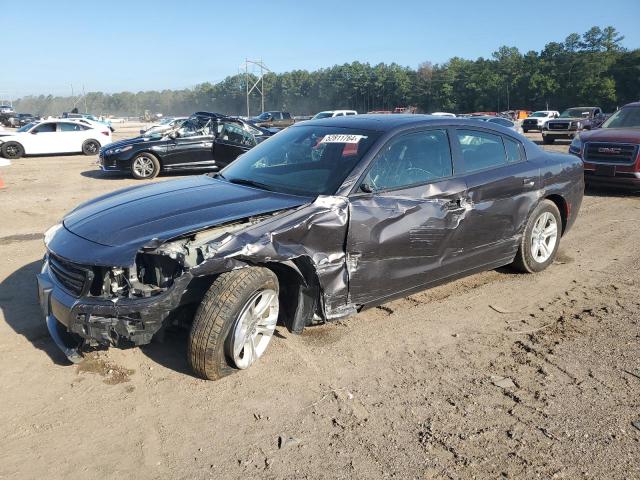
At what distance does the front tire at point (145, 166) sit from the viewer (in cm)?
1283

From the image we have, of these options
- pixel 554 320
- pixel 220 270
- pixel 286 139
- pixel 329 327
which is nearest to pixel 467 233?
pixel 554 320

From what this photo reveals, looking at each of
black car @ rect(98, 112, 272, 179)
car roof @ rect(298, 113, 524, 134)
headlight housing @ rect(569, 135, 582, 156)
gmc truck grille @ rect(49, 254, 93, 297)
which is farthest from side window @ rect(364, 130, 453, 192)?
black car @ rect(98, 112, 272, 179)

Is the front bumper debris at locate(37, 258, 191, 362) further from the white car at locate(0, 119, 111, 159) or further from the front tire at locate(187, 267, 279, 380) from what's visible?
the white car at locate(0, 119, 111, 159)

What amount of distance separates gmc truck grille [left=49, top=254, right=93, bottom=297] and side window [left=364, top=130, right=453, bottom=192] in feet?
6.60

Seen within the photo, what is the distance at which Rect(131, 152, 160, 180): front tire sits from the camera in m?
12.8

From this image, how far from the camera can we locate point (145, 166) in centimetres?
1295

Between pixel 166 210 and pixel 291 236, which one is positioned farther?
pixel 166 210

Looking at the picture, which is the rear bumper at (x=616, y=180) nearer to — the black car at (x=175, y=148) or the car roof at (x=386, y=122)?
the car roof at (x=386, y=122)

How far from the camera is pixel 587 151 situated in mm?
10383

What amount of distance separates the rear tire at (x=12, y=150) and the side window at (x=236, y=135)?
9710mm

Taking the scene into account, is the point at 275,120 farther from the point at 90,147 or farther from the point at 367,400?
the point at 367,400

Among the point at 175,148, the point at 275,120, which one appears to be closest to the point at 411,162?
the point at 175,148

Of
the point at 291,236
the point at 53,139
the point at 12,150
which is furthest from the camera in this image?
the point at 53,139

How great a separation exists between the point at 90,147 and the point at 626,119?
1739cm
